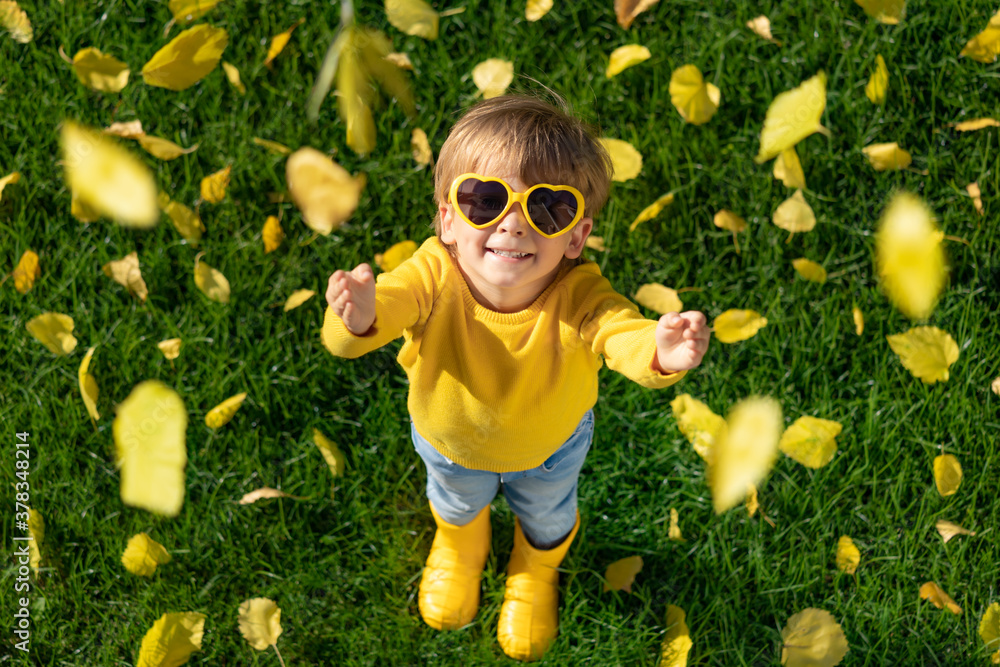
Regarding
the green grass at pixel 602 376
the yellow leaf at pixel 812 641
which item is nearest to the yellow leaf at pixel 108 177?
the green grass at pixel 602 376

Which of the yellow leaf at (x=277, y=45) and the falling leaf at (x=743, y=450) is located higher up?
the yellow leaf at (x=277, y=45)

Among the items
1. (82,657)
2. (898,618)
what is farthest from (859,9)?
(82,657)

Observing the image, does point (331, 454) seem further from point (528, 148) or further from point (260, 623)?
point (528, 148)

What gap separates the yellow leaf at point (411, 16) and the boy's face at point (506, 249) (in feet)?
4.59

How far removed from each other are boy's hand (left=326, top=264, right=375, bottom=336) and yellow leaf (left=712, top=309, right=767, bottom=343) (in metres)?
1.37

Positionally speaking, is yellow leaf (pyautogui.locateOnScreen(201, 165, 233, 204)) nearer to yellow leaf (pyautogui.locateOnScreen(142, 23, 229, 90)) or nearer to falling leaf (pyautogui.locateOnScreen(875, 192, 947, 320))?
yellow leaf (pyautogui.locateOnScreen(142, 23, 229, 90))

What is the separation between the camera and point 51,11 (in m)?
2.59

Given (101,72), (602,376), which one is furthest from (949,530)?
(101,72)

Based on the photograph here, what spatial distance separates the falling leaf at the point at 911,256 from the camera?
7.77ft

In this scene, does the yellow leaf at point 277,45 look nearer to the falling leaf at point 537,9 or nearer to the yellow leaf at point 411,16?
the yellow leaf at point 411,16

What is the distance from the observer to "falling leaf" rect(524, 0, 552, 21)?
2.59m

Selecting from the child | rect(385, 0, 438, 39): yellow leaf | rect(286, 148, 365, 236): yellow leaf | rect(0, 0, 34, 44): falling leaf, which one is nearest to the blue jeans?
the child

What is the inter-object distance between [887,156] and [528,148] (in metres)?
1.58

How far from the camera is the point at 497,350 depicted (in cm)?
142
